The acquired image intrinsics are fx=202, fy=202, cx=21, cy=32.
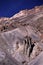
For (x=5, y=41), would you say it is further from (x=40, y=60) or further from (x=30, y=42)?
(x=40, y=60)

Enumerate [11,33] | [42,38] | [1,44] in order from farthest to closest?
[42,38] < [11,33] < [1,44]

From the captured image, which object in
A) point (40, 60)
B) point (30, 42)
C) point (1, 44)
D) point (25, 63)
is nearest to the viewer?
point (40, 60)

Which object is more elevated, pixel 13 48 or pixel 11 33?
pixel 11 33

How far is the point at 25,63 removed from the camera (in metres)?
28.8

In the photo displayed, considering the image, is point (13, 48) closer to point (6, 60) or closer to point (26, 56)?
point (26, 56)

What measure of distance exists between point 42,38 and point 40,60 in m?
15.0

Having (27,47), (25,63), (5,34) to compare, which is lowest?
(25,63)

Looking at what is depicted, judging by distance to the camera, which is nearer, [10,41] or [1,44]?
[1,44]

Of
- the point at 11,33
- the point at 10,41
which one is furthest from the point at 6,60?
the point at 11,33

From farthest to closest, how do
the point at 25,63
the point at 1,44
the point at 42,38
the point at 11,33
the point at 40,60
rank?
the point at 42,38 → the point at 11,33 → the point at 1,44 → the point at 25,63 → the point at 40,60

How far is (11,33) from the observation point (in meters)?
36.5

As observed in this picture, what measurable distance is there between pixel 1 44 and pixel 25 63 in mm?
4928

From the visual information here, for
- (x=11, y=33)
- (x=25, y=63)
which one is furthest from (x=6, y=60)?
(x=11, y=33)

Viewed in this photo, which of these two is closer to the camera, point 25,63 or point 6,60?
point 6,60
